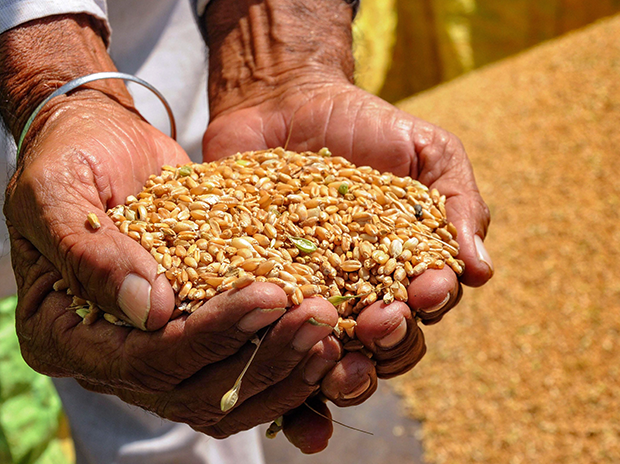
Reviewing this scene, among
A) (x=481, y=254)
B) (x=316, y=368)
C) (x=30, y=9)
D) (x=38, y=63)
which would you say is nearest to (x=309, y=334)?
(x=316, y=368)

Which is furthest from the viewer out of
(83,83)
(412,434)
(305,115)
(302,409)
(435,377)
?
(435,377)

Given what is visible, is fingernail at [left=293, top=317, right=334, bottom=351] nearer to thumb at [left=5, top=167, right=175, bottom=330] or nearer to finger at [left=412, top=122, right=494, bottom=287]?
thumb at [left=5, top=167, right=175, bottom=330]

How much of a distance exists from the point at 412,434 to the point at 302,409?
79.5 inches

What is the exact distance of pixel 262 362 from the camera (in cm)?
129

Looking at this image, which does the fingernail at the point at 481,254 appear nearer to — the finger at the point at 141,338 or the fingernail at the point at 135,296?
the finger at the point at 141,338

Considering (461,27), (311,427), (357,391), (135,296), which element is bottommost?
(461,27)

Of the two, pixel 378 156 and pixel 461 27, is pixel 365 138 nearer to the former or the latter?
pixel 378 156

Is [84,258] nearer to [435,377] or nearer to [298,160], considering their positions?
[298,160]

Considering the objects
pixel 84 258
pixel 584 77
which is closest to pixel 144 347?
pixel 84 258

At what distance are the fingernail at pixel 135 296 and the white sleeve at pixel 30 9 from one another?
0.90m

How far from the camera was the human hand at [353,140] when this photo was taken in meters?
1.38

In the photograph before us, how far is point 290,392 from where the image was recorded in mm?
1360

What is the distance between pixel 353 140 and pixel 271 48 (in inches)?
21.6

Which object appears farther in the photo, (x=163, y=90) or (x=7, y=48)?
(x=163, y=90)
